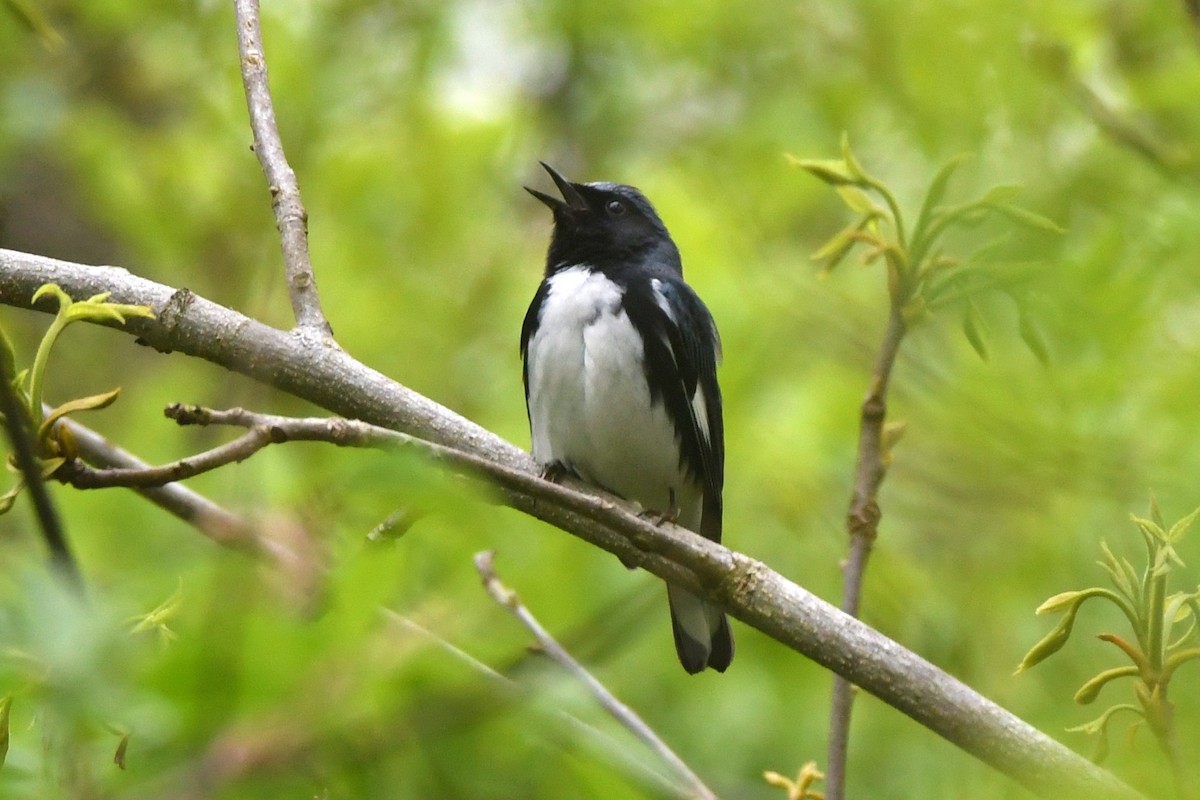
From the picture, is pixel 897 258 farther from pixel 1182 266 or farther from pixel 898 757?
pixel 898 757

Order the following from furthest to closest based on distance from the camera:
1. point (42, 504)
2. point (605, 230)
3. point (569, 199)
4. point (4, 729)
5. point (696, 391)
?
point (569, 199)
point (605, 230)
point (696, 391)
point (4, 729)
point (42, 504)

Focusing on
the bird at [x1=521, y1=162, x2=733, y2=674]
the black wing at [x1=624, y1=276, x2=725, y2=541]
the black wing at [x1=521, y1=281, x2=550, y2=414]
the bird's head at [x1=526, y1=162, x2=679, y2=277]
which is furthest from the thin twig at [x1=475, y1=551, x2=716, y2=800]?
the bird's head at [x1=526, y1=162, x2=679, y2=277]

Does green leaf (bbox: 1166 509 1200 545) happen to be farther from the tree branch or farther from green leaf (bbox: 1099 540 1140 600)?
the tree branch

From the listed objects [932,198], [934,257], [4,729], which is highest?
[932,198]

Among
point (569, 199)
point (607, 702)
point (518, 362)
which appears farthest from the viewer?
point (518, 362)

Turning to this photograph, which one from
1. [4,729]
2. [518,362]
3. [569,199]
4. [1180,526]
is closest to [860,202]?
[1180,526]

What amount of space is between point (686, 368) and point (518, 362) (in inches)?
78.2

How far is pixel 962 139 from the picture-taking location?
4.39m

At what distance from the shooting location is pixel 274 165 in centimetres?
268

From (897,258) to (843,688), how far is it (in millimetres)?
839

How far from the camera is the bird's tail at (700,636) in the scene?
4078 mm

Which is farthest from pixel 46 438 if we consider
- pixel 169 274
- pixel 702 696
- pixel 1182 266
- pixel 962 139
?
pixel 169 274

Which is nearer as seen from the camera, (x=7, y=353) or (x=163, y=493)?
(x=7, y=353)

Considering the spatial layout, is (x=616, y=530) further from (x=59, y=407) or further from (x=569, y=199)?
(x=569, y=199)
